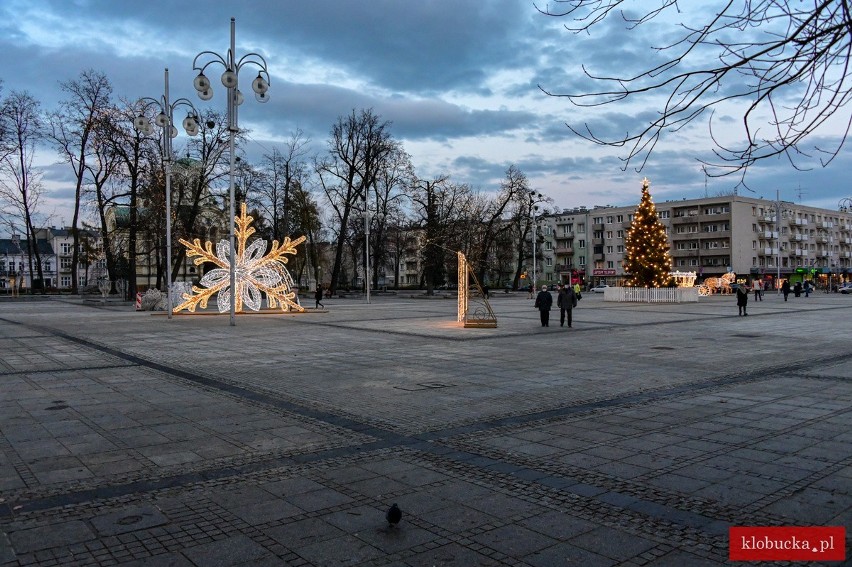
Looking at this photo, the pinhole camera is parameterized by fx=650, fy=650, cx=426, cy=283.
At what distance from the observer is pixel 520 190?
63.7 meters

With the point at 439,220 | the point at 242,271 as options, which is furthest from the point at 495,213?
the point at 242,271

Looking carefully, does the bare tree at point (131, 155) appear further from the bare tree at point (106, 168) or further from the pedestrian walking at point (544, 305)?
the pedestrian walking at point (544, 305)

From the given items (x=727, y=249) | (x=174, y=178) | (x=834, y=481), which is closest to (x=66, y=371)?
(x=834, y=481)

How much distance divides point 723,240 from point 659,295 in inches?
2282

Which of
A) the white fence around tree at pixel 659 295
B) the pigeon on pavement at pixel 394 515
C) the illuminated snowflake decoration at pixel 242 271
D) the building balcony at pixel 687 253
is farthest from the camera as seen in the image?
the building balcony at pixel 687 253

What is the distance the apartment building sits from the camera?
307ft

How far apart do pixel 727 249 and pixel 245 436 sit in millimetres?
97190

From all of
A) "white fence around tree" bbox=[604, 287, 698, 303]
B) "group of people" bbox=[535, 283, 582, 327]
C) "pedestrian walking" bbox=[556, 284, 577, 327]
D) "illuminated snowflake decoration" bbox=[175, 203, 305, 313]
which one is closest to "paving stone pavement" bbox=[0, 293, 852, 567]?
"group of people" bbox=[535, 283, 582, 327]

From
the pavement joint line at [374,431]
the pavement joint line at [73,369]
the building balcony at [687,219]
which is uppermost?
the building balcony at [687,219]

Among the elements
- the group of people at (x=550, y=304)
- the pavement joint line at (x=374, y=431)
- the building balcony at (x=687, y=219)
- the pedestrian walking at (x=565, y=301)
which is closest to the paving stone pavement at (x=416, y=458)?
the pavement joint line at (x=374, y=431)

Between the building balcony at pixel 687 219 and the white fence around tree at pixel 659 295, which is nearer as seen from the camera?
the white fence around tree at pixel 659 295

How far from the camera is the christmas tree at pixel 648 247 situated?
43.7 metres

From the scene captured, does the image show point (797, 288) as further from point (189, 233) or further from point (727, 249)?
point (189, 233)

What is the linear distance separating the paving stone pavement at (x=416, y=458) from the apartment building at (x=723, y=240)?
78338 millimetres
